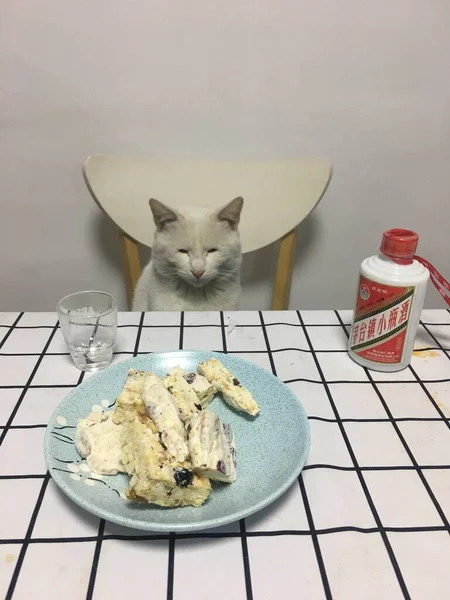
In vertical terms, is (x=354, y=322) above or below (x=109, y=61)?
below

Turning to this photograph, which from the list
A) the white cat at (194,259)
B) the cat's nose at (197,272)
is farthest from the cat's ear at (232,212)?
the cat's nose at (197,272)

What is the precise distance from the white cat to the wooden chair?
0.09 metres

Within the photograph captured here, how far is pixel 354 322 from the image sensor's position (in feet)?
2.15

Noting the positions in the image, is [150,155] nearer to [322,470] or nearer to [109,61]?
[109,61]

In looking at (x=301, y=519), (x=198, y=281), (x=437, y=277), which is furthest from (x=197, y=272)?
(x=301, y=519)

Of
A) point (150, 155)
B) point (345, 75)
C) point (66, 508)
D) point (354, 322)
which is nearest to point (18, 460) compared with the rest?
point (66, 508)

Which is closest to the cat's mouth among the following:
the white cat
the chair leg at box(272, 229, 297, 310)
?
the white cat

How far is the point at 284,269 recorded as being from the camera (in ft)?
3.72

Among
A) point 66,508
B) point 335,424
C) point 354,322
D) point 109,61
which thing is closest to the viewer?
point 66,508

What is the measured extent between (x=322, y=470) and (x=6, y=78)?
1122mm

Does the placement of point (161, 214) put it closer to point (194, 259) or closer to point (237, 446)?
point (194, 259)

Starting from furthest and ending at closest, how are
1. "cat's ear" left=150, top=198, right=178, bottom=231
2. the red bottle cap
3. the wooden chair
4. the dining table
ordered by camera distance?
1. the wooden chair
2. "cat's ear" left=150, top=198, right=178, bottom=231
3. the red bottle cap
4. the dining table

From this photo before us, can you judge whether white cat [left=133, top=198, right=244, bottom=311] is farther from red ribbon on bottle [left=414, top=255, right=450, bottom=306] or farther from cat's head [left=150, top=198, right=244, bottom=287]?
red ribbon on bottle [left=414, top=255, right=450, bottom=306]

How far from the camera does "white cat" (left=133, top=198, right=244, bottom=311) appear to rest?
0.94 meters
